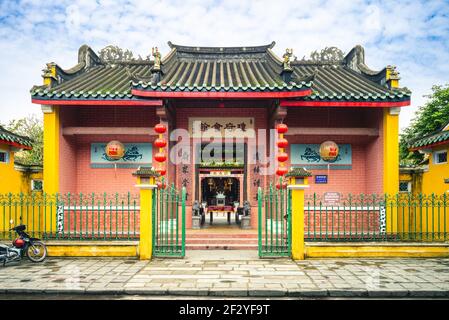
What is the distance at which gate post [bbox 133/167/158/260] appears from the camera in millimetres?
7758

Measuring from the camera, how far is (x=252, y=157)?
37.8ft

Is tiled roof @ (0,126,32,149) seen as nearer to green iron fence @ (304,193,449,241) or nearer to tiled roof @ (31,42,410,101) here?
tiled roof @ (31,42,410,101)

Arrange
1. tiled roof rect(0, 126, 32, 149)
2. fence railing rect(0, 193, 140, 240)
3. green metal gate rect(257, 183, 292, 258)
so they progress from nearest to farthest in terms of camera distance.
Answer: green metal gate rect(257, 183, 292, 258) < fence railing rect(0, 193, 140, 240) < tiled roof rect(0, 126, 32, 149)

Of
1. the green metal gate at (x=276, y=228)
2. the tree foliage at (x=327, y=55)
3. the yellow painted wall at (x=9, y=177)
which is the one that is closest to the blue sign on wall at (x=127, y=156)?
the yellow painted wall at (x=9, y=177)

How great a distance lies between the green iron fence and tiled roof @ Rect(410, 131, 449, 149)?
4.56 ft

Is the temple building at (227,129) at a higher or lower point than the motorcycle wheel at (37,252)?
higher

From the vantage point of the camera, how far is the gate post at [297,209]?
777 centimetres

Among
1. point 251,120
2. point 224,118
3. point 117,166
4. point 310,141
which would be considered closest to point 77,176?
point 117,166

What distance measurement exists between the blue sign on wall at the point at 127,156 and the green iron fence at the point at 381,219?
5.04 metres

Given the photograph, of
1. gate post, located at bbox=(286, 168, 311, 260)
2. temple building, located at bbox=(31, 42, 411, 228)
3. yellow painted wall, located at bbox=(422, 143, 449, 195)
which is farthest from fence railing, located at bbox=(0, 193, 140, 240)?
yellow painted wall, located at bbox=(422, 143, 449, 195)

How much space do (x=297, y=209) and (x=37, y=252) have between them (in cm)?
543

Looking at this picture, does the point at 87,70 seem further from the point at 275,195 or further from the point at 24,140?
the point at 275,195

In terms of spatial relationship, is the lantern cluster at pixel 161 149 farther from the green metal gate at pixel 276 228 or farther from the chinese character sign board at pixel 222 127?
the green metal gate at pixel 276 228

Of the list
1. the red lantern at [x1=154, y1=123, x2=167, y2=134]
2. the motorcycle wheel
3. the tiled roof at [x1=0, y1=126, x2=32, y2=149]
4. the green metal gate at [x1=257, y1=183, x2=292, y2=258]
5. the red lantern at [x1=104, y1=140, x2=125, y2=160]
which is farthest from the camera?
the red lantern at [x1=104, y1=140, x2=125, y2=160]
